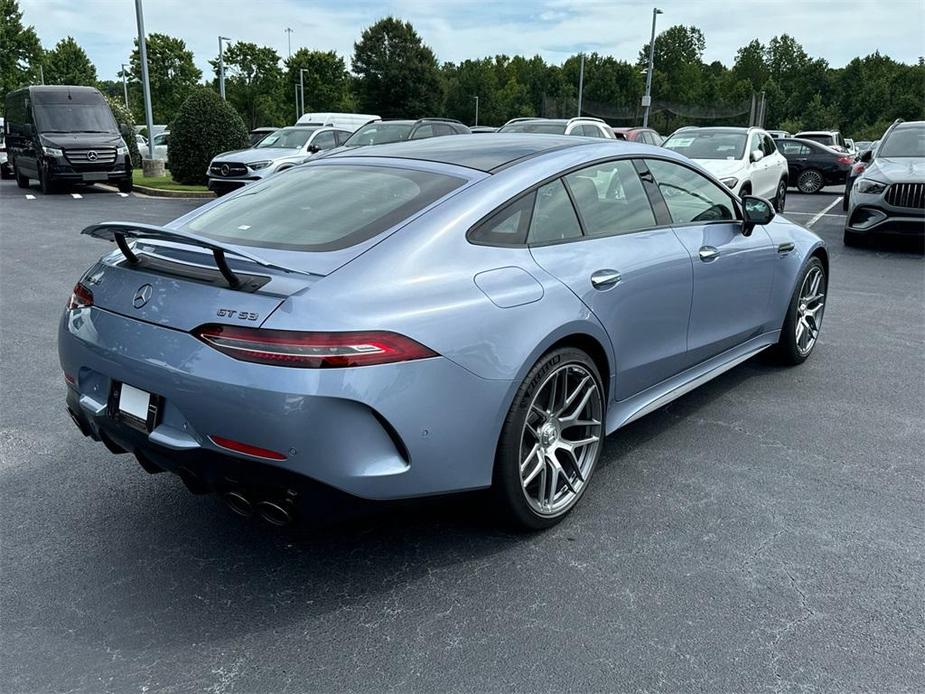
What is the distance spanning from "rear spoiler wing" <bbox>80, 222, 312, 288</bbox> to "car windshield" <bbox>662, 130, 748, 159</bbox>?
11.6 metres

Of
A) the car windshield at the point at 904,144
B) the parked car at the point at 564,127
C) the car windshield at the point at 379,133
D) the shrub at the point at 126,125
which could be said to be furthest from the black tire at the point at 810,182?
the shrub at the point at 126,125

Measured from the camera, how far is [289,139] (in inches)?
695

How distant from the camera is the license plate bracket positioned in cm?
268

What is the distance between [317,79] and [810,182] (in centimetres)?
6395

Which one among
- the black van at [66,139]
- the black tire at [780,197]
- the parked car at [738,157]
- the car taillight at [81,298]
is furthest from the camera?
the black van at [66,139]

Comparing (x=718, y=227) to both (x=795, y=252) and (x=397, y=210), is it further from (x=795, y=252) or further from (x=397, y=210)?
(x=397, y=210)

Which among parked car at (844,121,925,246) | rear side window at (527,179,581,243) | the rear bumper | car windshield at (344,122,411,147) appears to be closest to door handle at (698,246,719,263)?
rear side window at (527,179,581,243)

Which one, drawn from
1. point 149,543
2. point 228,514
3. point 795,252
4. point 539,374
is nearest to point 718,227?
point 795,252

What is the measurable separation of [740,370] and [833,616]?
294 centimetres

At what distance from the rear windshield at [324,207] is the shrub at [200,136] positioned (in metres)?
16.3

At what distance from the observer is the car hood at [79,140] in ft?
58.3

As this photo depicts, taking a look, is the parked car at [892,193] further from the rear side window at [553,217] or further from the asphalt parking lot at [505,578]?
the rear side window at [553,217]

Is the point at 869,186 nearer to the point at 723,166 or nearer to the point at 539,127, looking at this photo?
the point at 723,166

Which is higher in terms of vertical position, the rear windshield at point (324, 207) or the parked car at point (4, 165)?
the rear windshield at point (324, 207)
